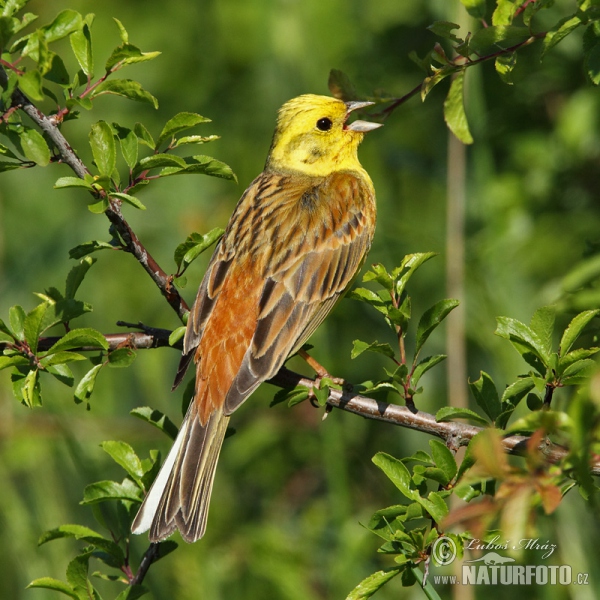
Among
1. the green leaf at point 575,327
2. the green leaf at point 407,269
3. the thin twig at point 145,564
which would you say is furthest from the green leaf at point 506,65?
the thin twig at point 145,564

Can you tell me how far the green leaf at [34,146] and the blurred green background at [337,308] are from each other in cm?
114

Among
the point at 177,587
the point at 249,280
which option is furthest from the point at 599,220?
the point at 177,587

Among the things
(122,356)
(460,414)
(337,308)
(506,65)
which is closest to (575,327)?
(460,414)

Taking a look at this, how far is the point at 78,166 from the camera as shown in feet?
7.66

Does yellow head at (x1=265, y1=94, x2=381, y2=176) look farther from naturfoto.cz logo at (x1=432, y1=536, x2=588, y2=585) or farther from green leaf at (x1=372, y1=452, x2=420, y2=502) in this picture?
green leaf at (x1=372, y1=452, x2=420, y2=502)

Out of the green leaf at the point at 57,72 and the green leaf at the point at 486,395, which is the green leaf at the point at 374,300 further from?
the green leaf at the point at 57,72

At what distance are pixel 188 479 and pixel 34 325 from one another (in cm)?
85

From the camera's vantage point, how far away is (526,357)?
2287mm

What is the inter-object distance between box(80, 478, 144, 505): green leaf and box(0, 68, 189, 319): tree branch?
552mm

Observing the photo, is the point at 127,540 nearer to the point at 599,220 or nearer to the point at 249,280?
the point at 249,280

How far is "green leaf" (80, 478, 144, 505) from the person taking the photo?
94.4 inches

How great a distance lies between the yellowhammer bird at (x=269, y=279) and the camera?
9.66 feet

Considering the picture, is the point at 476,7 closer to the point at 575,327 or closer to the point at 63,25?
the point at 575,327

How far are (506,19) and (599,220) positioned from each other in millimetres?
2316
